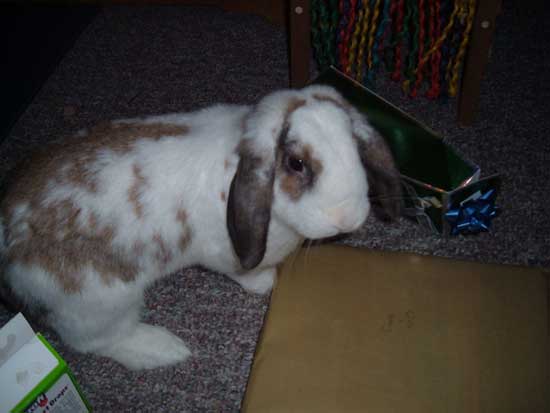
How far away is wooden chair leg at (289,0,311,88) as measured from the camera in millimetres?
1774

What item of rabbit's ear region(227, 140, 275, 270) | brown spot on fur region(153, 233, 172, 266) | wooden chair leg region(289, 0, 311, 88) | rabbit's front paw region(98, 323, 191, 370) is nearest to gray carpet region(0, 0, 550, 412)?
rabbit's front paw region(98, 323, 191, 370)

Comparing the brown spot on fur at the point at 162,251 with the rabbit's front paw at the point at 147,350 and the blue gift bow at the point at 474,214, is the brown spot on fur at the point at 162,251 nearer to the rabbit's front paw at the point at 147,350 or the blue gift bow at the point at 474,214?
the rabbit's front paw at the point at 147,350

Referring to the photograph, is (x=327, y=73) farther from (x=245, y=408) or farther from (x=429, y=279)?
(x=245, y=408)

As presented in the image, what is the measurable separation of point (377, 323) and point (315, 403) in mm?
285

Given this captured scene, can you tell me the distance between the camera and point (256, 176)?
44.8 inches

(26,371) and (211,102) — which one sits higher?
(211,102)

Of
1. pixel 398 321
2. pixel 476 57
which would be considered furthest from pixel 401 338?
pixel 476 57

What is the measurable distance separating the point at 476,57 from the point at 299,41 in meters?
0.62

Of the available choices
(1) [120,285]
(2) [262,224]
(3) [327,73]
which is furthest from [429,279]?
(1) [120,285]

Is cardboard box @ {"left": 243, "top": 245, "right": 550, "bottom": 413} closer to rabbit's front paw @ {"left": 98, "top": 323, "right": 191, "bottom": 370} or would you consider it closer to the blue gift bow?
the blue gift bow

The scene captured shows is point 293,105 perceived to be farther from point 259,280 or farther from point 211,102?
point 211,102

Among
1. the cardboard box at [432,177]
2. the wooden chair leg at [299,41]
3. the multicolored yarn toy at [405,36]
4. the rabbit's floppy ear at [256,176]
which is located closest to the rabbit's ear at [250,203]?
the rabbit's floppy ear at [256,176]

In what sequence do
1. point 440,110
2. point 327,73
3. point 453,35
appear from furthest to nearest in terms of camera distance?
point 440,110 → point 453,35 → point 327,73

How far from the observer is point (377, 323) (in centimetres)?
145
